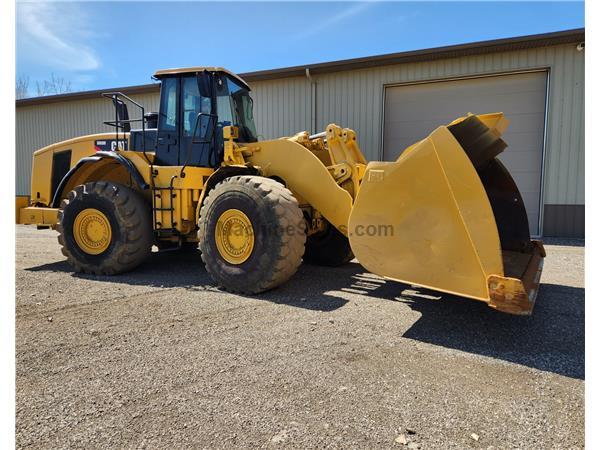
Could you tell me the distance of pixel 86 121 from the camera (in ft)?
55.3

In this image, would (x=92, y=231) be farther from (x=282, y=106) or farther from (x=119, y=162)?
(x=282, y=106)

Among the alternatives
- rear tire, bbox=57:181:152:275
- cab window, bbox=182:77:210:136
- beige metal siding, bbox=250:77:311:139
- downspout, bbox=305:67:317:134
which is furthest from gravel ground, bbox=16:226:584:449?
beige metal siding, bbox=250:77:311:139

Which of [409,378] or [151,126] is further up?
[151,126]

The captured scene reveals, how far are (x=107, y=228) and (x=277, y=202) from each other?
296 centimetres

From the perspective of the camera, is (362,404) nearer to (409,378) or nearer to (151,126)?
(409,378)

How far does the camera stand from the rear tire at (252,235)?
15.1 ft

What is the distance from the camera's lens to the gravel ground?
214 cm

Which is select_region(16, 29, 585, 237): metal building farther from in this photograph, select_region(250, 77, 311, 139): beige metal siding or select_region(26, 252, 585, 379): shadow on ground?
select_region(26, 252, 585, 379): shadow on ground

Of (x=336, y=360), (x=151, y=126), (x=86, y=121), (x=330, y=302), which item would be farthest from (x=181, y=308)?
(x=86, y=121)

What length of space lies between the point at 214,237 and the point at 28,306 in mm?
2160

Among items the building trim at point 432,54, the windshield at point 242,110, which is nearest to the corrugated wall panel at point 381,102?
the building trim at point 432,54

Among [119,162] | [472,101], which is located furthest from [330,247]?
[472,101]

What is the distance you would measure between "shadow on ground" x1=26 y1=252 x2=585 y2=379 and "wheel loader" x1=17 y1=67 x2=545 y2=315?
1.26ft

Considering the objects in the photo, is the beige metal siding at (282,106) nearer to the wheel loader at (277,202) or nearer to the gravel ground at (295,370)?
the wheel loader at (277,202)
